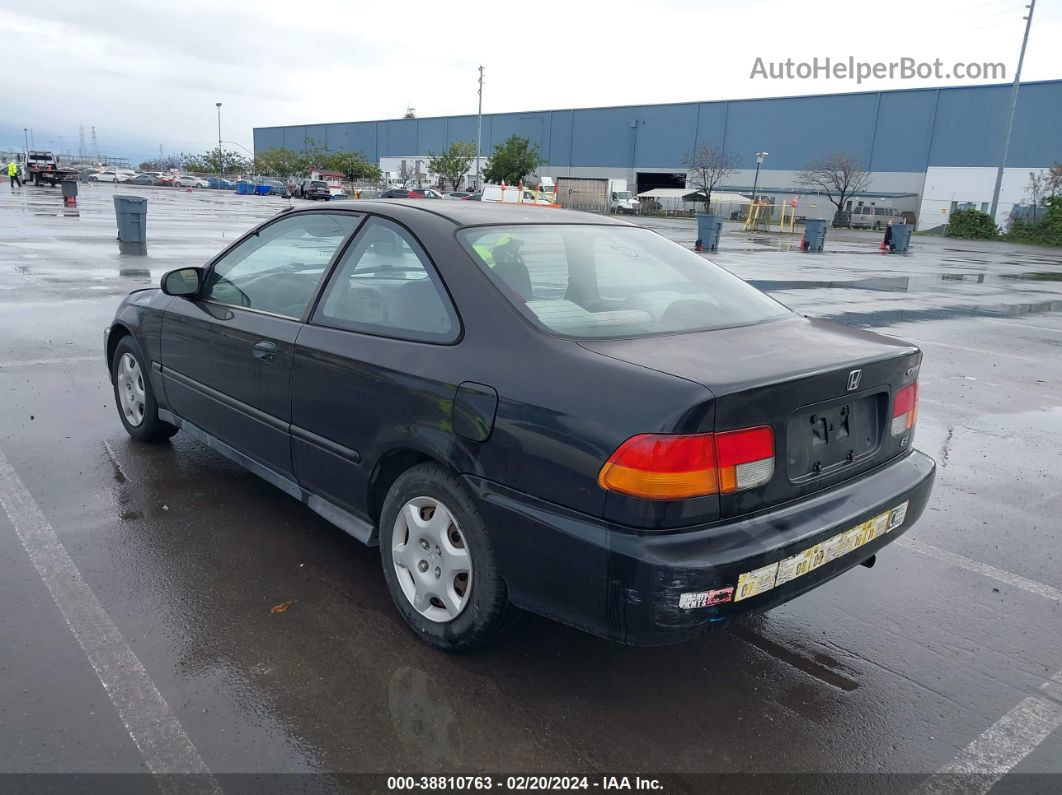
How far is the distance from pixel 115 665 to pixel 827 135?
7129 cm

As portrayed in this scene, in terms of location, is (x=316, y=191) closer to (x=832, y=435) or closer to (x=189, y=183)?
(x=189, y=183)

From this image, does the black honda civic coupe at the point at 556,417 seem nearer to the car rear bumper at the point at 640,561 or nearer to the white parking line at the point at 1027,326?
the car rear bumper at the point at 640,561

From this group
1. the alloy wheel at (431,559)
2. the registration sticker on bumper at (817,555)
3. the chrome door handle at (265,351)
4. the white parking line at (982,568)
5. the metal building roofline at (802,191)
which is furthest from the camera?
the metal building roofline at (802,191)

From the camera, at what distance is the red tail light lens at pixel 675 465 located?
2.38m

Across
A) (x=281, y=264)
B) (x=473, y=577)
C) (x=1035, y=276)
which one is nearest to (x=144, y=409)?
(x=281, y=264)

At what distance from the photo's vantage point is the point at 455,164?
231 feet

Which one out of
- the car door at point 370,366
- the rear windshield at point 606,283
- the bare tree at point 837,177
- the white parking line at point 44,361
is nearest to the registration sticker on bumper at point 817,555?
the rear windshield at point 606,283

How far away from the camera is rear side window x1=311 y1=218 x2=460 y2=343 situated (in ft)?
10.1

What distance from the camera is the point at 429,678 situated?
2922 millimetres

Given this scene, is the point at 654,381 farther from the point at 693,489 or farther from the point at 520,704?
the point at 520,704

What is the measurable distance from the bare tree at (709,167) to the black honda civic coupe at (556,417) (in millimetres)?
66231

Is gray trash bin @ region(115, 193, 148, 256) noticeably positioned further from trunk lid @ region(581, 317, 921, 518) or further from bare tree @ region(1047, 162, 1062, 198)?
bare tree @ region(1047, 162, 1062, 198)

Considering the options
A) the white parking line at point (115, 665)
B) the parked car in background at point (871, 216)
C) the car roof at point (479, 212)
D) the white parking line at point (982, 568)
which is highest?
the parked car in background at point (871, 216)

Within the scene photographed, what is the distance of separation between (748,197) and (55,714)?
70.3 metres
